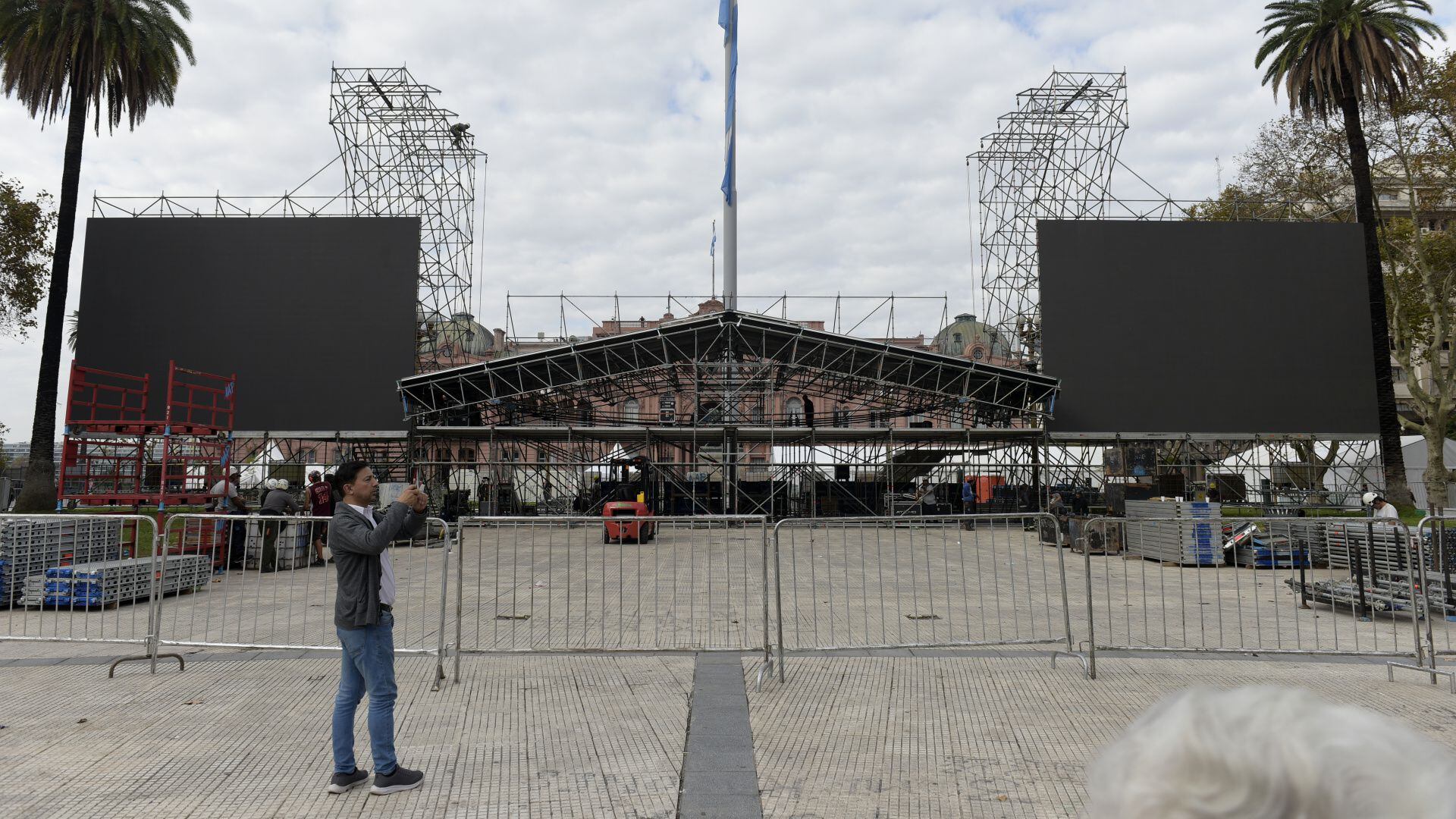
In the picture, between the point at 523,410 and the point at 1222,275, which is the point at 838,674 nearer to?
the point at 523,410

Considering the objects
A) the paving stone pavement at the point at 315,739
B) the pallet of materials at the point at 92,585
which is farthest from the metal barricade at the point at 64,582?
the paving stone pavement at the point at 315,739

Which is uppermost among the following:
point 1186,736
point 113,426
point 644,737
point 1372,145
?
point 1372,145

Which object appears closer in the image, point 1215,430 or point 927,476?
point 1215,430

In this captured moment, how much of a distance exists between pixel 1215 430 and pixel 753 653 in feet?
97.1

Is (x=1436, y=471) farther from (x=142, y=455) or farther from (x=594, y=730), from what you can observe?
(x=142, y=455)

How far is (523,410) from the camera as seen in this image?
110ft

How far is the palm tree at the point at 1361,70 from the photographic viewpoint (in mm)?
28078

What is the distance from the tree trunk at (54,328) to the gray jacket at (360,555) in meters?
25.9

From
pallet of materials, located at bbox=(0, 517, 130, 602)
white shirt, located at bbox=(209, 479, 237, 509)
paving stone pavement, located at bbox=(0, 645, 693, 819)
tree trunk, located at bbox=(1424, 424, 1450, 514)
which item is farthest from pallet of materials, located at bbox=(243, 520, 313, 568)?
tree trunk, located at bbox=(1424, 424, 1450, 514)

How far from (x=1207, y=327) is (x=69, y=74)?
37.7 meters

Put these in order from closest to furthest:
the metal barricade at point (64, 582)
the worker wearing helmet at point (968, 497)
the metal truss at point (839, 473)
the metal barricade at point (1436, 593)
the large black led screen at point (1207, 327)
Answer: the metal barricade at point (1436, 593) < the metal barricade at point (64, 582) < the metal truss at point (839, 473) < the large black led screen at point (1207, 327) < the worker wearing helmet at point (968, 497)

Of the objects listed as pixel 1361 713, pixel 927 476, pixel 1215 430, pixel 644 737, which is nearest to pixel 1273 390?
pixel 1215 430

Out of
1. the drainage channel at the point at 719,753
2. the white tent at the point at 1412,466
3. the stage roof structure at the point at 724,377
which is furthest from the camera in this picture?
the white tent at the point at 1412,466

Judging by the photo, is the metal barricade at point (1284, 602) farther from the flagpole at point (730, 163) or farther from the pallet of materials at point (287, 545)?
the flagpole at point (730, 163)
